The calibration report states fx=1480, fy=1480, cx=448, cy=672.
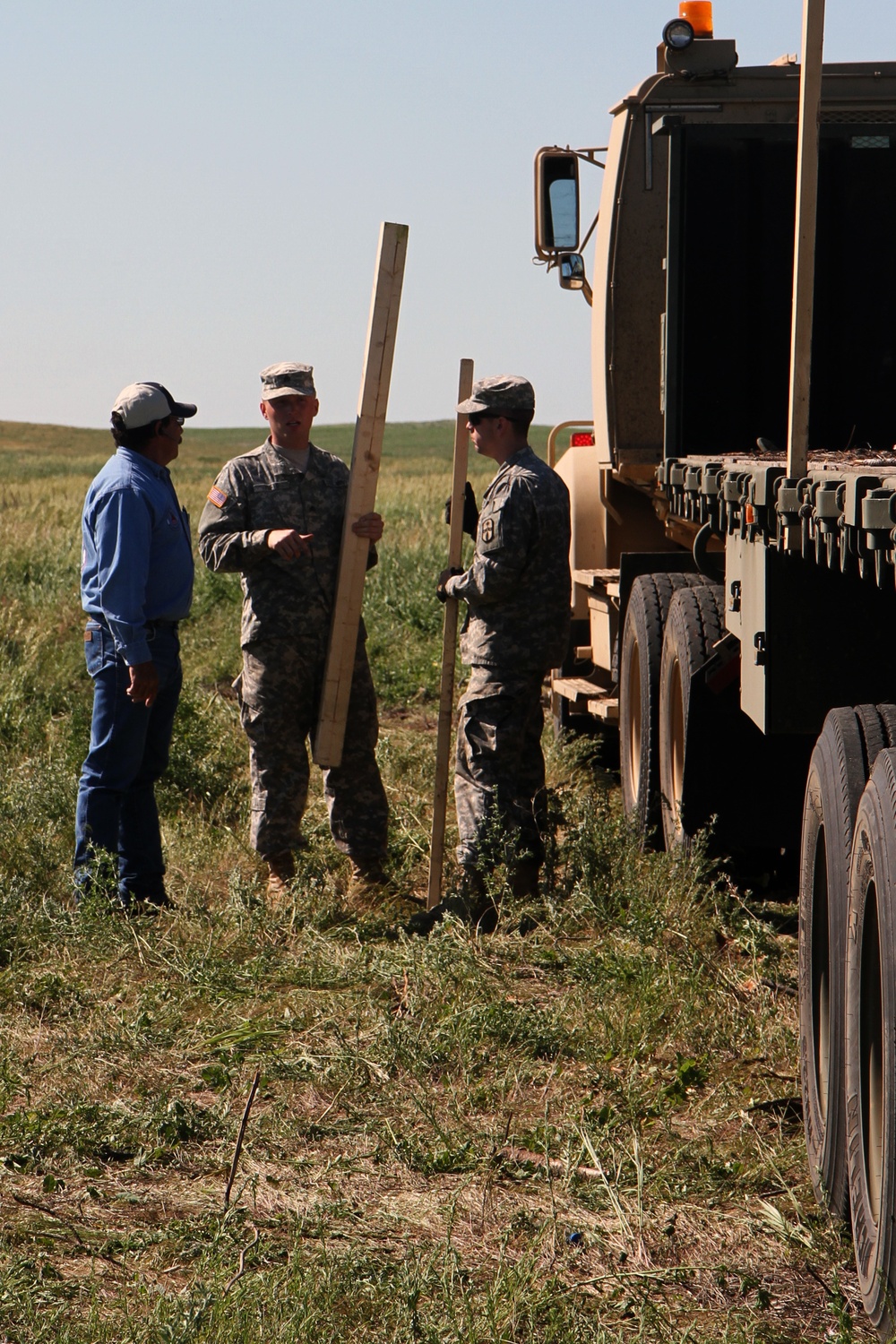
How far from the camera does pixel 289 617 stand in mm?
5668

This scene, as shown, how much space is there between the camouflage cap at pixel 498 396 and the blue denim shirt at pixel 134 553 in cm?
114

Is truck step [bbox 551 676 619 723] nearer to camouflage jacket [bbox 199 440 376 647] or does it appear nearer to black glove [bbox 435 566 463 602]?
black glove [bbox 435 566 463 602]

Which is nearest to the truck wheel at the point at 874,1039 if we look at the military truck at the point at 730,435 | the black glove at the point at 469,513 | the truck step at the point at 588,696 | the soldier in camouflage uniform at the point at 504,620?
the military truck at the point at 730,435

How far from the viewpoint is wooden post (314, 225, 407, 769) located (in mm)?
5500

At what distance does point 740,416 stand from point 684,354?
33 centimetres

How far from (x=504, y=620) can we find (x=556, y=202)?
8.29 ft

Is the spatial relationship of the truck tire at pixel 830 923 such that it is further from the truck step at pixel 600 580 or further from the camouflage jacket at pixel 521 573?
the truck step at pixel 600 580

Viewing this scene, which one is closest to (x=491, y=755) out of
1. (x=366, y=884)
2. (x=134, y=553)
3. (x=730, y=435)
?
(x=366, y=884)

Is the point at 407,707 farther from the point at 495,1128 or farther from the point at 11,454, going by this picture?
the point at 11,454

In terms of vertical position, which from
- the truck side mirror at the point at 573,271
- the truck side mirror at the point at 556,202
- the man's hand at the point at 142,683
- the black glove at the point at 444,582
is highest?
the truck side mirror at the point at 556,202

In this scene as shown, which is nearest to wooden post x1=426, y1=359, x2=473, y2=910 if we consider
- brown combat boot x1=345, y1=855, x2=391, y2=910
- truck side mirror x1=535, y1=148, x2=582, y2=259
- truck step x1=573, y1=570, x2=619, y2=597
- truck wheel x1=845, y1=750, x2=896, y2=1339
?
brown combat boot x1=345, y1=855, x2=391, y2=910

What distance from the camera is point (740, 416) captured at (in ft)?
19.2

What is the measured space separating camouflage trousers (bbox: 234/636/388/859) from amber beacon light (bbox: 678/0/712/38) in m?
2.87

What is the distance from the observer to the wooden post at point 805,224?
2973 millimetres
